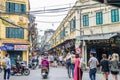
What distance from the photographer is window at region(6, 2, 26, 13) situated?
48.9 meters

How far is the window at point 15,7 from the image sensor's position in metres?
48.9

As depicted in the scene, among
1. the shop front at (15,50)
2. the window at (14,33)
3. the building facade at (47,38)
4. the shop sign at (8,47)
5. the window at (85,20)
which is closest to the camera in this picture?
the window at (85,20)

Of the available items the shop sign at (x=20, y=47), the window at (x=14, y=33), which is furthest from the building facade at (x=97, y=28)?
the window at (x=14, y=33)

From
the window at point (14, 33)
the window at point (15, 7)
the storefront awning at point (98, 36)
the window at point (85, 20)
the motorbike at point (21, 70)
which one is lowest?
the motorbike at point (21, 70)

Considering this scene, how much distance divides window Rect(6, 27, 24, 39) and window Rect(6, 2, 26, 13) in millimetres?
2482

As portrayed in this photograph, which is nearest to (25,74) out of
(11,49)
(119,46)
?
(119,46)

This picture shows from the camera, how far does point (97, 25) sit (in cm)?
4056

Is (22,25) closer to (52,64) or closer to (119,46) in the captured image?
(52,64)

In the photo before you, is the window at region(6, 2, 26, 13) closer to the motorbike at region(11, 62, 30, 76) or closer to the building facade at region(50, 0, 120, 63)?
the building facade at region(50, 0, 120, 63)

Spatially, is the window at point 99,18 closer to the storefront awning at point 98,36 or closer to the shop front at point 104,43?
the storefront awning at point 98,36

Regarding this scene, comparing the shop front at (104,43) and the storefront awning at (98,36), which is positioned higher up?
the storefront awning at (98,36)

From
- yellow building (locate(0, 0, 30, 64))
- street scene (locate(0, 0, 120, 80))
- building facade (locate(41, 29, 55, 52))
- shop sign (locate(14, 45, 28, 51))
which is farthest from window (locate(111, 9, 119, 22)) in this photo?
building facade (locate(41, 29, 55, 52))

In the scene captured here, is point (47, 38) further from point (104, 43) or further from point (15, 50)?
point (104, 43)

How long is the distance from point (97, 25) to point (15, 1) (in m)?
14.7
